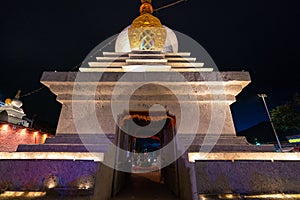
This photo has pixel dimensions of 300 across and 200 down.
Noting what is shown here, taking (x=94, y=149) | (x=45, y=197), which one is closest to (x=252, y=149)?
(x=94, y=149)

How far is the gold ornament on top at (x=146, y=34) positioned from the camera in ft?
32.1

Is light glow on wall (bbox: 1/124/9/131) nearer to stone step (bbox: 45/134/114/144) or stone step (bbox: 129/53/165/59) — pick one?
stone step (bbox: 45/134/114/144)

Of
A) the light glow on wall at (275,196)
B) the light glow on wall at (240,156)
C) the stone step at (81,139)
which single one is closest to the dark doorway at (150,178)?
the stone step at (81,139)

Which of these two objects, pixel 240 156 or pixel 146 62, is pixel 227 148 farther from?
pixel 146 62

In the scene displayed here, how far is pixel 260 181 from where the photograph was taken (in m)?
3.55

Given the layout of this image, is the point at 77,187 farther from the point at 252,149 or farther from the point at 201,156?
the point at 252,149

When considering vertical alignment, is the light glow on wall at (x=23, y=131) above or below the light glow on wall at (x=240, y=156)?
above

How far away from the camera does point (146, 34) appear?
10.1 m

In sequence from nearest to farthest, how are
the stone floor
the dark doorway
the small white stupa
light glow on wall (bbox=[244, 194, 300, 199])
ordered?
1. light glow on wall (bbox=[244, 194, 300, 199])
2. the stone floor
3. the dark doorway
4. the small white stupa

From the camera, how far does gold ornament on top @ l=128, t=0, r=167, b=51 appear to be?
32.1 ft

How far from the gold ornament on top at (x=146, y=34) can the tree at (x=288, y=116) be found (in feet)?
48.3

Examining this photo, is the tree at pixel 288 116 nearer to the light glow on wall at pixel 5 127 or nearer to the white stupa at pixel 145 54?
the white stupa at pixel 145 54

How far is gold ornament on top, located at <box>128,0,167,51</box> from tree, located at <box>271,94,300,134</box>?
579 inches

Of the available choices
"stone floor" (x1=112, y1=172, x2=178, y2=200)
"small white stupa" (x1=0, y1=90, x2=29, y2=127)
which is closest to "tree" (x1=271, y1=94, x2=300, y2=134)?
"stone floor" (x1=112, y1=172, x2=178, y2=200)
